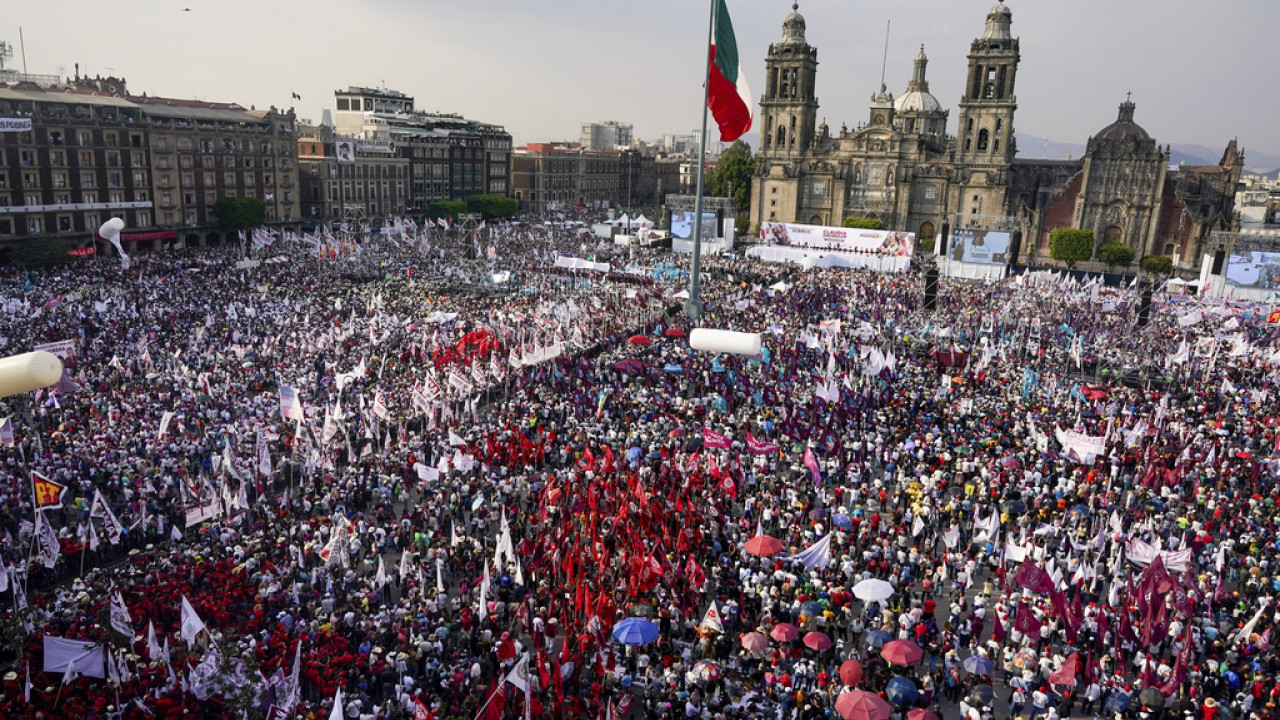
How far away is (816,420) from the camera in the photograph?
2505cm

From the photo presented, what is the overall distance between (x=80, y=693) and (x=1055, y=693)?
14.7m

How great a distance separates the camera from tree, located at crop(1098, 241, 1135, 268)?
6400 centimetres

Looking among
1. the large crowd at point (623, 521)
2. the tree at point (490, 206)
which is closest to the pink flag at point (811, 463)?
the large crowd at point (623, 521)

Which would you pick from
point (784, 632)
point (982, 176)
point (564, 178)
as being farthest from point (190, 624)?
point (564, 178)

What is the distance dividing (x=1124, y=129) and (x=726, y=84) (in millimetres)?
65067

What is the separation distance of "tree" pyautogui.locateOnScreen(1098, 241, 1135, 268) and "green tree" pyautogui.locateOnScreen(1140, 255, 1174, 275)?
3.69ft

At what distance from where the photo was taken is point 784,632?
14156mm

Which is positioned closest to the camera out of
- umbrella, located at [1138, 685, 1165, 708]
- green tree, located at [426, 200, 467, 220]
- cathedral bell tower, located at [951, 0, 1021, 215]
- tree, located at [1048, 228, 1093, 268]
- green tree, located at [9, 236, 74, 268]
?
umbrella, located at [1138, 685, 1165, 708]

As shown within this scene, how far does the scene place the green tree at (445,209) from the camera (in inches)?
3255

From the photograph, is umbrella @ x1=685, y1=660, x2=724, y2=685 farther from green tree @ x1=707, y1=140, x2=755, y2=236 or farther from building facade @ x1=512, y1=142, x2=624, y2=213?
building facade @ x1=512, y1=142, x2=624, y2=213

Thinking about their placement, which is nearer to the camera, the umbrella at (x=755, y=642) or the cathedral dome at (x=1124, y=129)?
the umbrella at (x=755, y=642)

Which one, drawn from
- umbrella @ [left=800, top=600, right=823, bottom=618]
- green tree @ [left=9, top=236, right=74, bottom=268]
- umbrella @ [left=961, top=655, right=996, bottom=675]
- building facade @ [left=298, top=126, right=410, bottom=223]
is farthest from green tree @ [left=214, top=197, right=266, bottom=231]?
umbrella @ [left=961, top=655, right=996, bottom=675]

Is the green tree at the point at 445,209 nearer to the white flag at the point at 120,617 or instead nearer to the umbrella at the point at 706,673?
the white flag at the point at 120,617

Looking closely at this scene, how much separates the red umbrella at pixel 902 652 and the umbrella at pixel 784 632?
145 centimetres
